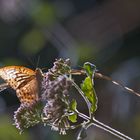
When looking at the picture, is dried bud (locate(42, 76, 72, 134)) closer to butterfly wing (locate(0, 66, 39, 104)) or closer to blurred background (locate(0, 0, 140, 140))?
butterfly wing (locate(0, 66, 39, 104))

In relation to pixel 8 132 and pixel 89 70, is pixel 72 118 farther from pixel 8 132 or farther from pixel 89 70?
pixel 8 132

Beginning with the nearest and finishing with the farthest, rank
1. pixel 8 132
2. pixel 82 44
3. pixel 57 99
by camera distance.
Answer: pixel 57 99 → pixel 8 132 → pixel 82 44

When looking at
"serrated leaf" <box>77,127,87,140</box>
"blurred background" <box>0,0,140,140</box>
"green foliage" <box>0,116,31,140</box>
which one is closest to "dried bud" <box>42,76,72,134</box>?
"serrated leaf" <box>77,127,87,140</box>

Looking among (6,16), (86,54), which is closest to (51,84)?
(86,54)

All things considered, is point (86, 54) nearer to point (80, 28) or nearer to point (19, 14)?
point (80, 28)

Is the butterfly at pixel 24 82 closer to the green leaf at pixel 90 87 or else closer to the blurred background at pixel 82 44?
the green leaf at pixel 90 87

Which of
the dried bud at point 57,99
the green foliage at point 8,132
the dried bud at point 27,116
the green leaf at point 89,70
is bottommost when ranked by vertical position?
Result: the dried bud at point 57,99

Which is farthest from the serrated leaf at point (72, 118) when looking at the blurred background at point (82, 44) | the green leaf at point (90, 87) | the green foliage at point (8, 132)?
the green foliage at point (8, 132)

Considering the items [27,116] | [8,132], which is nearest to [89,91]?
[27,116]
